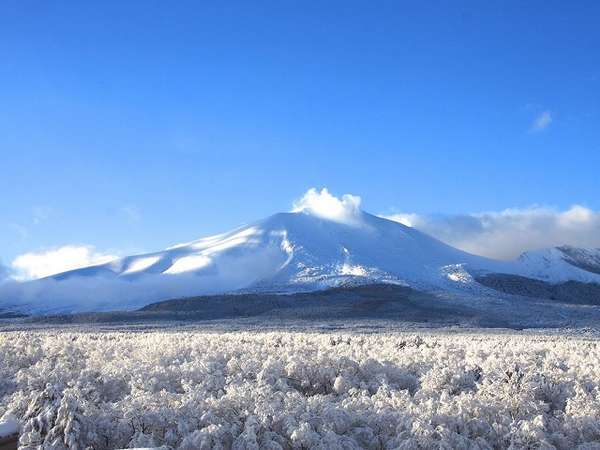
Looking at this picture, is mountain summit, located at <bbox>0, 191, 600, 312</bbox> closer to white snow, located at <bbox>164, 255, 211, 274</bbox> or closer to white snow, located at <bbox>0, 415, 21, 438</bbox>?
white snow, located at <bbox>164, 255, 211, 274</bbox>

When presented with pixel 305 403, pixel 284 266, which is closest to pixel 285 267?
pixel 284 266

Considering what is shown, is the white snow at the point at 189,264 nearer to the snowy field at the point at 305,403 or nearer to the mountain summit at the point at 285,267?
the mountain summit at the point at 285,267

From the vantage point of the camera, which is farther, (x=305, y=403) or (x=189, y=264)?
(x=189, y=264)

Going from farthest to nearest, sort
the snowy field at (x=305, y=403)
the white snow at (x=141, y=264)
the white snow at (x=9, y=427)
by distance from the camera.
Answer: the white snow at (x=141, y=264) < the snowy field at (x=305, y=403) < the white snow at (x=9, y=427)

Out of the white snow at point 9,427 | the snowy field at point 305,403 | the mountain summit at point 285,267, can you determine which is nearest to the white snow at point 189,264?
the mountain summit at point 285,267

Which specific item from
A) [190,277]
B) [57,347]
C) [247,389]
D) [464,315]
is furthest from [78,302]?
[247,389]

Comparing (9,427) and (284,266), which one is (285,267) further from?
(9,427)
